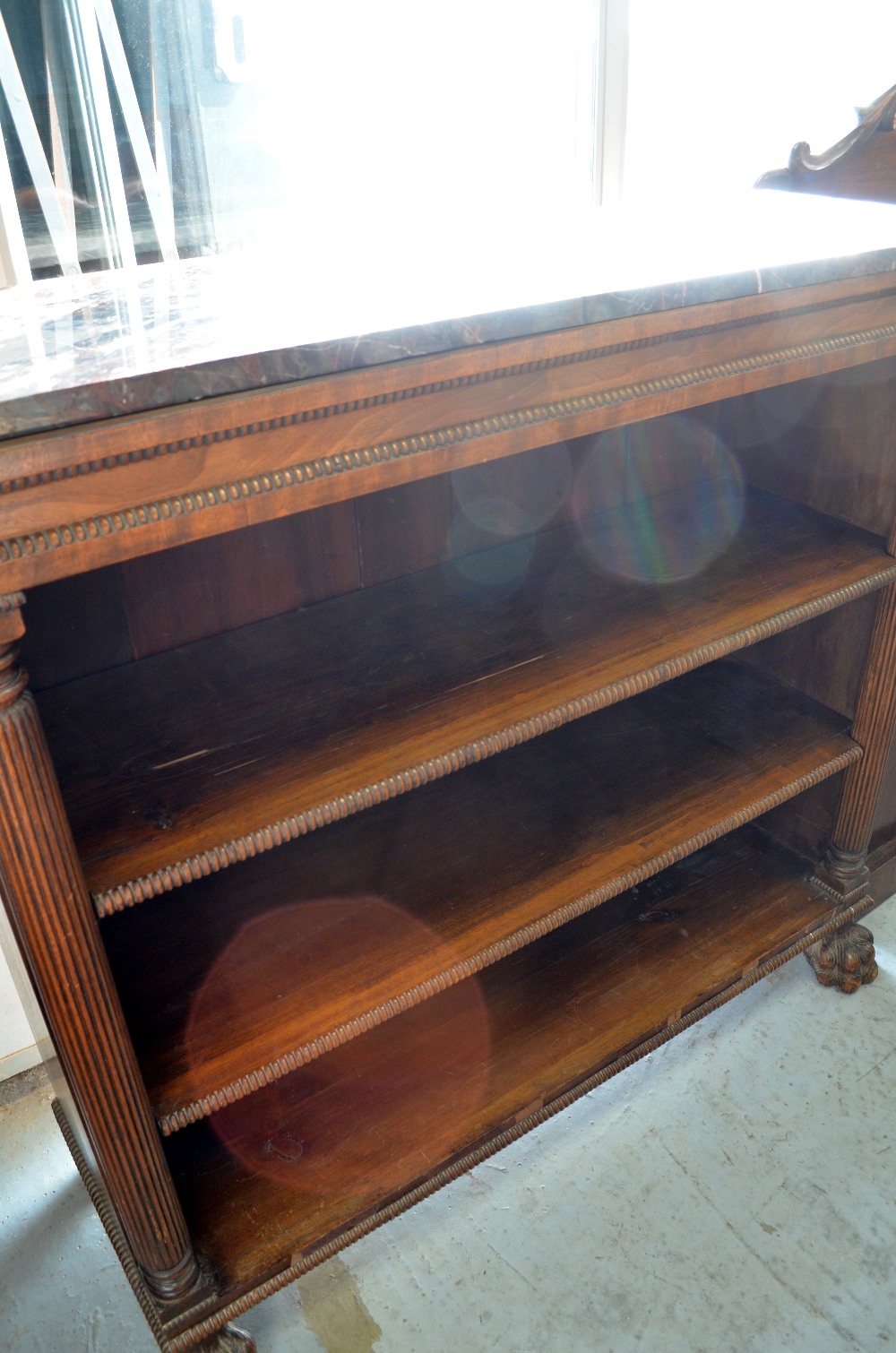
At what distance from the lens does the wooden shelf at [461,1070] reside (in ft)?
3.65

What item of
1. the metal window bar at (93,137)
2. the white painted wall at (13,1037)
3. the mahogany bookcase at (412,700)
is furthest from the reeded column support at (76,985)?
the metal window bar at (93,137)

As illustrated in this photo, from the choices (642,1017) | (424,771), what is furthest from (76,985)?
(642,1017)

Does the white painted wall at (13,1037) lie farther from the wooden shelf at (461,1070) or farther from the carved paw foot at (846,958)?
the carved paw foot at (846,958)

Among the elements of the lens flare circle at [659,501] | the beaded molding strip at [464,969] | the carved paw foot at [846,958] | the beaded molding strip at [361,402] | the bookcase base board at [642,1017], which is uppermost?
the beaded molding strip at [361,402]

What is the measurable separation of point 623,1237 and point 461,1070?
10.2 inches

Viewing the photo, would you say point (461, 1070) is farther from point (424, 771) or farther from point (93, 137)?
point (93, 137)

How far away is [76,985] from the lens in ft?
2.71

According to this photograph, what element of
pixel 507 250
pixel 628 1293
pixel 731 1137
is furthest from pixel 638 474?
pixel 628 1293

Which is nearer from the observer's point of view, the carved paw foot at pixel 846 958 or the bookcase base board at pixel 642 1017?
the bookcase base board at pixel 642 1017

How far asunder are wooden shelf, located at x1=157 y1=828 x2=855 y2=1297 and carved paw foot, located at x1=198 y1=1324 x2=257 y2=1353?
0.23 feet

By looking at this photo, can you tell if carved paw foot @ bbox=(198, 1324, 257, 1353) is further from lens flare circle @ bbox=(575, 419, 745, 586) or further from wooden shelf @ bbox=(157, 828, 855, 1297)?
lens flare circle @ bbox=(575, 419, 745, 586)

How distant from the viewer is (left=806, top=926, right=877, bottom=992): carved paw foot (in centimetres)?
153

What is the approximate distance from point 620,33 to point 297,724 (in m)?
1.41

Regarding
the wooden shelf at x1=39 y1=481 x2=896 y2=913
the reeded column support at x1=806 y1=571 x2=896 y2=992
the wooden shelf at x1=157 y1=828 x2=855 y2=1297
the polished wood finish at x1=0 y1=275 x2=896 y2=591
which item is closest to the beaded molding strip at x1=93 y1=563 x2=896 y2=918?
the wooden shelf at x1=39 y1=481 x2=896 y2=913
